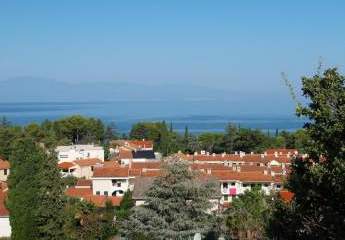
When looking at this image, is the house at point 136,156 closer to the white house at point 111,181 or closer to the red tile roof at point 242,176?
the white house at point 111,181

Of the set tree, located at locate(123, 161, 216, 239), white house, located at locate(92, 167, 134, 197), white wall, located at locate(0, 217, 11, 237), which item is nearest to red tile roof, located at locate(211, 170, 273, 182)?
white house, located at locate(92, 167, 134, 197)

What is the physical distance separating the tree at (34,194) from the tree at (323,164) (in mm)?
14005

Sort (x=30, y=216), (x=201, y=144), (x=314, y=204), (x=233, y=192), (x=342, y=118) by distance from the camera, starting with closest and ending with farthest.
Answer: (x=342, y=118)
(x=314, y=204)
(x=30, y=216)
(x=233, y=192)
(x=201, y=144)

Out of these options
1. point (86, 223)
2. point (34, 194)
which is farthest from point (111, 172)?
point (86, 223)

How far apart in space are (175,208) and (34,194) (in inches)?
291

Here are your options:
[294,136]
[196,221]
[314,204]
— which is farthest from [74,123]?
[314,204]

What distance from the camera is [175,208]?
20.3 m

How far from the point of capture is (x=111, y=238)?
71.1 ft

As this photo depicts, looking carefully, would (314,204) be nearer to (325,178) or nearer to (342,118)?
(325,178)

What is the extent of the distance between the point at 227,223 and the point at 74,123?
2450 inches

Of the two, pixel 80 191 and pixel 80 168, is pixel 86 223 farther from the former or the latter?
pixel 80 168

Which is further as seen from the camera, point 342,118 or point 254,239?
point 254,239

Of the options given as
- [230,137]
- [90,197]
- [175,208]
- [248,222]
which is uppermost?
[175,208]

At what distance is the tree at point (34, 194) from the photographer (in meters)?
23.0
